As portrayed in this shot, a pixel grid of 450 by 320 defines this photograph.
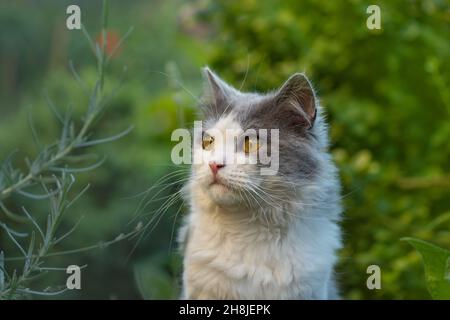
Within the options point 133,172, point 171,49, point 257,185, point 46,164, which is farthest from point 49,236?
point 171,49

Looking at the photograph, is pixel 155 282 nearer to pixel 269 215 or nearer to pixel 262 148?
pixel 269 215

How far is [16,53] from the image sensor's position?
17.0 feet

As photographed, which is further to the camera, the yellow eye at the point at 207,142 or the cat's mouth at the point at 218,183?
the yellow eye at the point at 207,142

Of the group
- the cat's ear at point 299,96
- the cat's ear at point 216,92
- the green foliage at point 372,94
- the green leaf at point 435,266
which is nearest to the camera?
the green leaf at point 435,266

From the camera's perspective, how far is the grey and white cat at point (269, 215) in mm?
1944

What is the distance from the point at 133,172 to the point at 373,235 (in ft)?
4.02

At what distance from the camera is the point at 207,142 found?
6.67 feet

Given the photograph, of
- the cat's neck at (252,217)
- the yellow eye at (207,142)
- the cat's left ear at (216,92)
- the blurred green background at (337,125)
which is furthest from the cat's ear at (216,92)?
the blurred green background at (337,125)

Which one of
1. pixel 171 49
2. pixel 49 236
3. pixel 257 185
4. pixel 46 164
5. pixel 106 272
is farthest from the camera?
pixel 171 49

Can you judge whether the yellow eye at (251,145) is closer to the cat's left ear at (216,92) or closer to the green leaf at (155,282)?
the cat's left ear at (216,92)

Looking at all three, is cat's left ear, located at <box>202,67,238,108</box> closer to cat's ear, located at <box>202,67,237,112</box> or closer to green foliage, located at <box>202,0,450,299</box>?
cat's ear, located at <box>202,67,237,112</box>

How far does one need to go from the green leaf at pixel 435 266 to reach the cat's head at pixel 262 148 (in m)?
0.42

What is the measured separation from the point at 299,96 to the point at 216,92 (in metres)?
0.27
